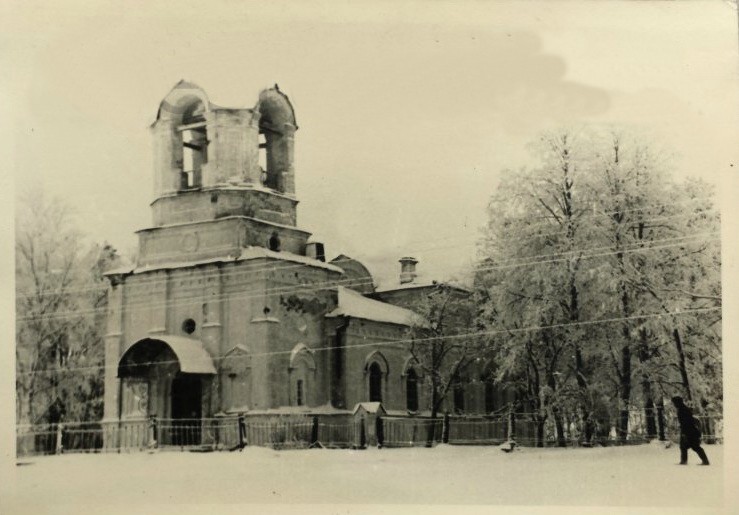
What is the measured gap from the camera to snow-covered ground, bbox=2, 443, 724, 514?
16.6 metres

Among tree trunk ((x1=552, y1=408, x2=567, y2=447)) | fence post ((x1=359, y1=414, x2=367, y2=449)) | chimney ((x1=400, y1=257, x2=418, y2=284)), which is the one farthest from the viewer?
fence post ((x1=359, y1=414, x2=367, y2=449))

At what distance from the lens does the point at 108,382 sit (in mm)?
20750

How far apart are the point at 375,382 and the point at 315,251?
2.92 metres

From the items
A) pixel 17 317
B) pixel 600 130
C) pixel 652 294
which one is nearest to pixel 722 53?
pixel 600 130

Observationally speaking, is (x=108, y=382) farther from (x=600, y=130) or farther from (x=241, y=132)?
(x=600, y=130)

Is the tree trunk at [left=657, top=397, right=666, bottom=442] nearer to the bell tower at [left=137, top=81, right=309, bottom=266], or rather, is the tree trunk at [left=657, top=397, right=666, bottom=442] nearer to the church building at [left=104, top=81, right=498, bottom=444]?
the church building at [left=104, top=81, right=498, bottom=444]

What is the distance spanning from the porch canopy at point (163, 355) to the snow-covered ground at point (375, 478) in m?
2.03

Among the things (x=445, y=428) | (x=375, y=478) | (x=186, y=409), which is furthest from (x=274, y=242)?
(x=375, y=478)

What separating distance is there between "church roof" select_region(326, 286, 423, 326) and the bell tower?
1.36 m

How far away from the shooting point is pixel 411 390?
69.8 feet

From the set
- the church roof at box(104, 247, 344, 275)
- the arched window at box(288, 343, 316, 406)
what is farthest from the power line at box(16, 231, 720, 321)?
the arched window at box(288, 343, 316, 406)

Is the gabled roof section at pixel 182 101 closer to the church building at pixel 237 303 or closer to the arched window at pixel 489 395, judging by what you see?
the church building at pixel 237 303

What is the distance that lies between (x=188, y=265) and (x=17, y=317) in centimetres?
356

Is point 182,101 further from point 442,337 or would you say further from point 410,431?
point 410,431
